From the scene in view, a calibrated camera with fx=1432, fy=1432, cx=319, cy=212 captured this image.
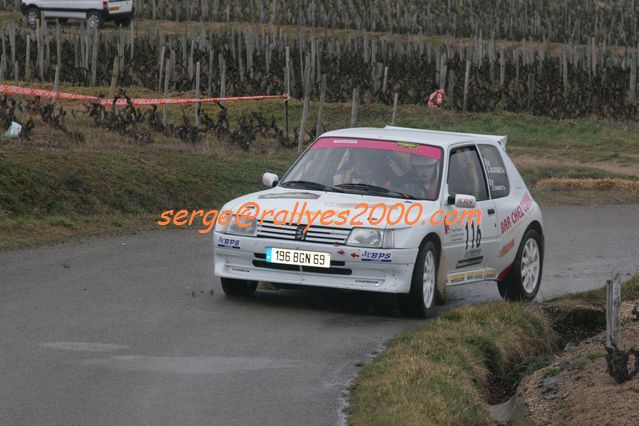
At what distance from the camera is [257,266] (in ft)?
41.3

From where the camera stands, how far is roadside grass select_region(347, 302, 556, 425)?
8.42 meters

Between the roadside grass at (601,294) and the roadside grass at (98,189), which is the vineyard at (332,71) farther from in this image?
the roadside grass at (601,294)

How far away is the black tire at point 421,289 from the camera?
12375mm

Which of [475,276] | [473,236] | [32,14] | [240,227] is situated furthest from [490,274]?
[32,14]

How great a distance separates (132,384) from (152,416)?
35.5 inches

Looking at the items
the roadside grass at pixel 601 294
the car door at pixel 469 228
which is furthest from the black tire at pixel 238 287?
the roadside grass at pixel 601 294

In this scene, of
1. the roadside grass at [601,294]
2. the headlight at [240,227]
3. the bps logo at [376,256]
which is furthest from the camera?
the roadside grass at [601,294]

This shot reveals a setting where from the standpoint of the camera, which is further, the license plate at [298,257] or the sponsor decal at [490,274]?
the sponsor decal at [490,274]

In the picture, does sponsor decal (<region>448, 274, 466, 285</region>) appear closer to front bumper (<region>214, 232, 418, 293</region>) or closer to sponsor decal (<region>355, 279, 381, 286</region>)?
front bumper (<region>214, 232, 418, 293</region>)

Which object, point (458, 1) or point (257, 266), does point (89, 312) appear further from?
point (458, 1)

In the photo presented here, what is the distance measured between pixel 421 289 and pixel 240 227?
1.69 metres

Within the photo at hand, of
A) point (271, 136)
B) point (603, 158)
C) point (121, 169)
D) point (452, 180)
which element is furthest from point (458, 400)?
point (603, 158)

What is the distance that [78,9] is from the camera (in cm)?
5828

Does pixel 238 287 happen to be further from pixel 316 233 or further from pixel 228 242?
pixel 316 233
